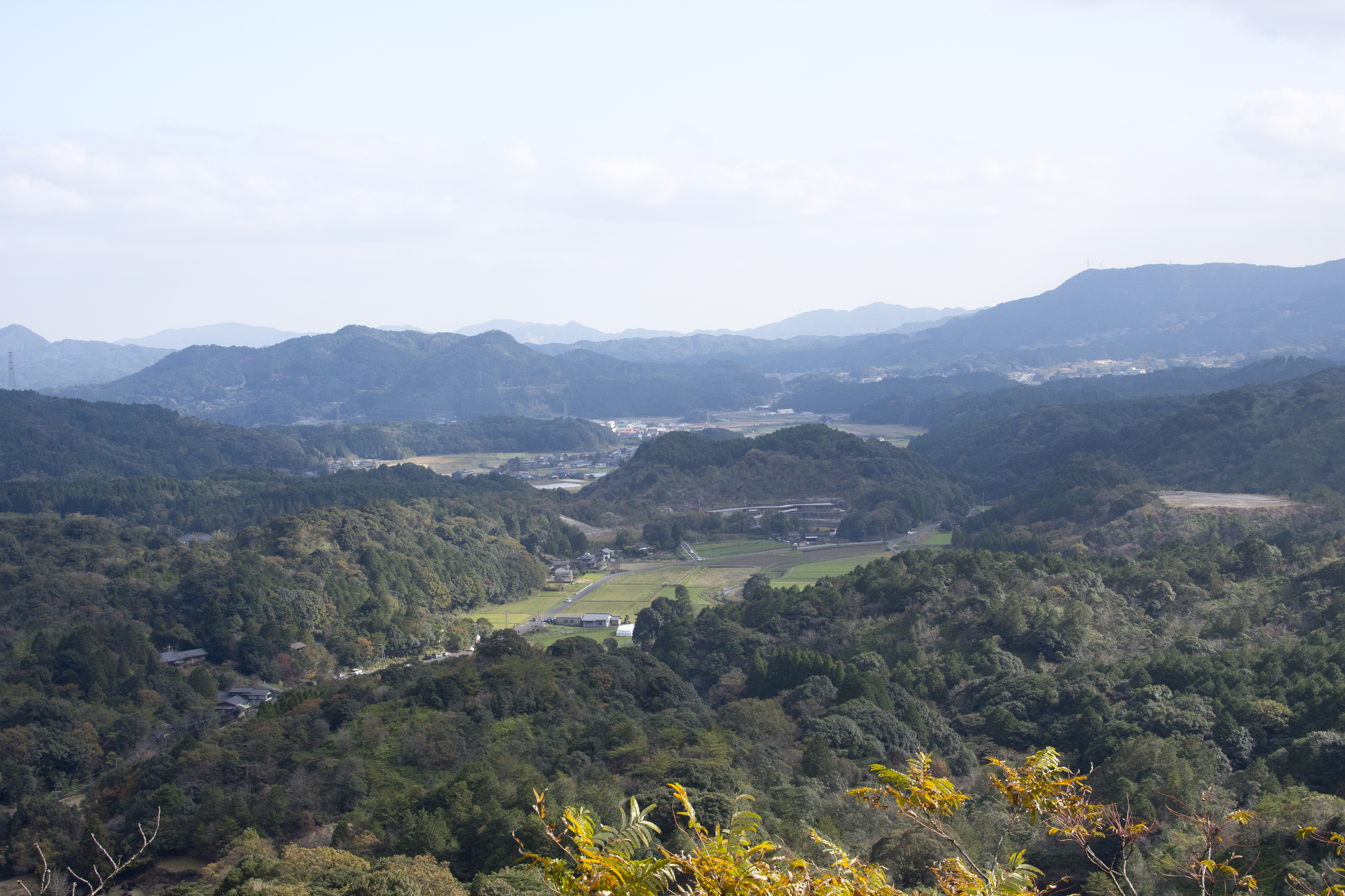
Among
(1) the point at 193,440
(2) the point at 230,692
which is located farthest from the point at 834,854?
(1) the point at 193,440

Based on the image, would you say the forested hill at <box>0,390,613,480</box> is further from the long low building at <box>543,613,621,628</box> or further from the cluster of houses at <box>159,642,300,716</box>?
the long low building at <box>543,613,621,628</box>

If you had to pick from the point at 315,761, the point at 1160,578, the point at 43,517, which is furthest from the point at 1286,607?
the point at 43,517

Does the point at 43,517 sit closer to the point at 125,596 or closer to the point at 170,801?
the point at 125,596

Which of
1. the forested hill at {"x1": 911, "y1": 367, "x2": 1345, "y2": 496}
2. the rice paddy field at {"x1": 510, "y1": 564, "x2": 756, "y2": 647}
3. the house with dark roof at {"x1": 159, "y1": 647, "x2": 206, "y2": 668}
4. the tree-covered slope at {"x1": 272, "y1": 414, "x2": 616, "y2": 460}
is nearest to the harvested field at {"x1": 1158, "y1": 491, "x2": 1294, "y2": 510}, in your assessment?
the forested hill at {"x1": 911, "y1": 367, "x2": 1345, "y2": 496}

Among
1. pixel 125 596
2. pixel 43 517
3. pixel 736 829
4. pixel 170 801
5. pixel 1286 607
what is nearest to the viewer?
pixel 736 829

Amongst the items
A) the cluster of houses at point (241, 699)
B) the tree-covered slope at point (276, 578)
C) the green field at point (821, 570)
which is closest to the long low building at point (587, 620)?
the tree-covered slope at point (276, 578)

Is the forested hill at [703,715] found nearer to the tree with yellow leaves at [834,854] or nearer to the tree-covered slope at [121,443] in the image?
the tree with yellow leaves at [834,854]

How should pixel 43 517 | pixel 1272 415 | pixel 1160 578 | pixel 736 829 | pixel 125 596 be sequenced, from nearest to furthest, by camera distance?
pixel 736 829, pixel 1160 578, pixel 125 596, pixel 43 517, pixel 1272 415
